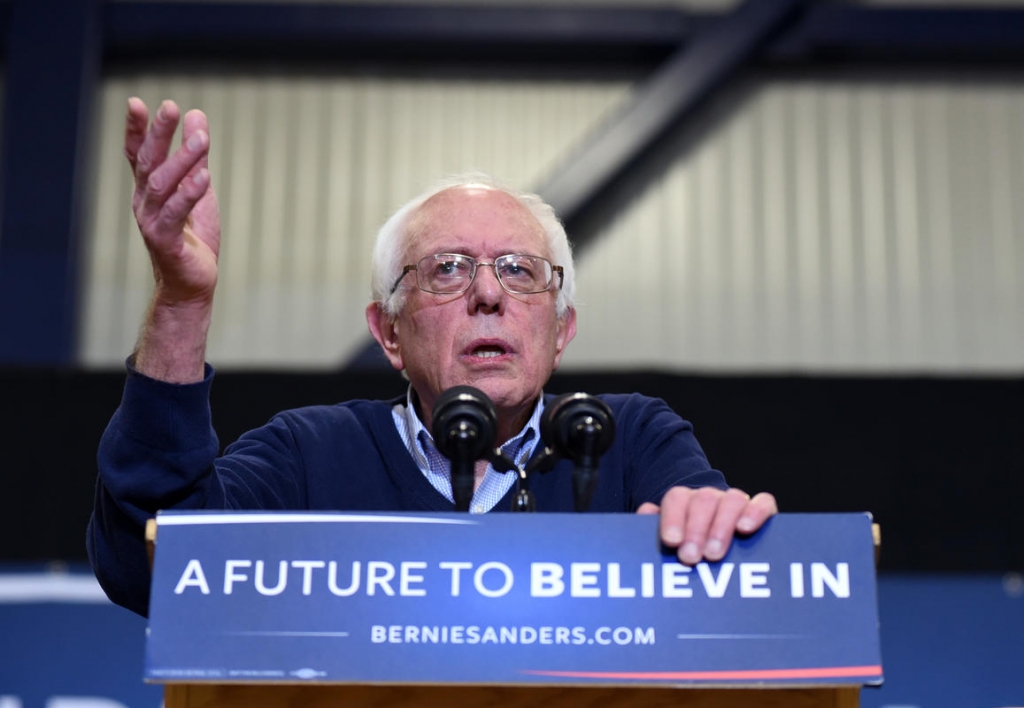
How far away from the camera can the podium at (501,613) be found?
1.05 metres

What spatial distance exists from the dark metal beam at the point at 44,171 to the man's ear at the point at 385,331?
3.19 m

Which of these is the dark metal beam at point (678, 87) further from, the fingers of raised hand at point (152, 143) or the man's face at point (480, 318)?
the fingers of raised hand at point (152, 143)

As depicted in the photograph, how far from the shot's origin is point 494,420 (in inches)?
49.7

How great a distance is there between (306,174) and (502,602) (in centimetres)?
446

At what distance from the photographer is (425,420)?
77.6 inches

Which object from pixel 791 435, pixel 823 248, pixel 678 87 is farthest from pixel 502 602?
pixel 823 248

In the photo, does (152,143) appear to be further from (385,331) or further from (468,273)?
(385,331)

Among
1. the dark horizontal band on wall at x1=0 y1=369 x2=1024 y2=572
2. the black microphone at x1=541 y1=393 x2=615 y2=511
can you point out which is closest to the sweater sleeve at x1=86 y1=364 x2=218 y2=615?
the black microphone at x1=541 y1=393 x2=615 y2=511

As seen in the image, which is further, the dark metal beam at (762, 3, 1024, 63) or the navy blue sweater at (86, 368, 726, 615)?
the dark metal beam at (762, 3, 1024, 63)

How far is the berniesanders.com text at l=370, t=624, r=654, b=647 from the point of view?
3.47 ft

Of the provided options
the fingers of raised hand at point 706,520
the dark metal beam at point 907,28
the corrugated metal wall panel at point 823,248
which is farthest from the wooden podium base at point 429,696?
the dark metal beam at point 907,28

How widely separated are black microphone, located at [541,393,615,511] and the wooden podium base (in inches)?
8.9

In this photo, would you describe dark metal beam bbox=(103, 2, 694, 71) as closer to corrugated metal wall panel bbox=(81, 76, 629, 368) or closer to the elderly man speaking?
corrugated metal wall panel bbox=(81, 76, 629, 368)

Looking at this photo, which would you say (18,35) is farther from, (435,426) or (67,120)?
(435,426)
